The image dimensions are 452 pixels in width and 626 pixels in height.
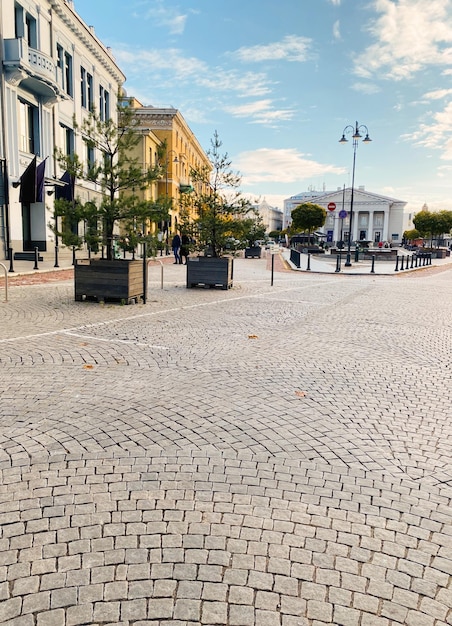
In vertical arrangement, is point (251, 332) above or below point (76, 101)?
below

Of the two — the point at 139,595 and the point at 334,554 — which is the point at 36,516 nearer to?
the point at 139,595

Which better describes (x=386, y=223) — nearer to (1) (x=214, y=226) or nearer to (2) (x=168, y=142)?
(2) (x=168, y=142)

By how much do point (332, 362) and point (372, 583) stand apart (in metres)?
4.30

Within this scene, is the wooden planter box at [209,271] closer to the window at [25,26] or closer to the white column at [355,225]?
the window at [25,26]

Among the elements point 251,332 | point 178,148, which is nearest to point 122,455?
point 251,332

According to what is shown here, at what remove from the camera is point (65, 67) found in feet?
98.6

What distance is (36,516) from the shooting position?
9.22 feet

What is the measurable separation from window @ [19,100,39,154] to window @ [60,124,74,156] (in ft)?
10.7

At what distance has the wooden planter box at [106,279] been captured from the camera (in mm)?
11148

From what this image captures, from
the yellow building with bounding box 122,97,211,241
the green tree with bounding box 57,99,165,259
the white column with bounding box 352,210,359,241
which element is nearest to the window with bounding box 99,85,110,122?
the yellow building with bounding box 122,97,211,241

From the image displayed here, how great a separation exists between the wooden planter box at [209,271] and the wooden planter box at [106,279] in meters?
4.12

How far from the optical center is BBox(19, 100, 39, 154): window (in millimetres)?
25172

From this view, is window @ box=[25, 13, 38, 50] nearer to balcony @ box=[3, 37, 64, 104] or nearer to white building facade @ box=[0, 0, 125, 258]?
white building facade @ box=[0, 0, 125, 258]

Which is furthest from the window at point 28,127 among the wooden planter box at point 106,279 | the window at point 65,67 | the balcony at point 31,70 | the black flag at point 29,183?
the wooden planter box at point 106,279
